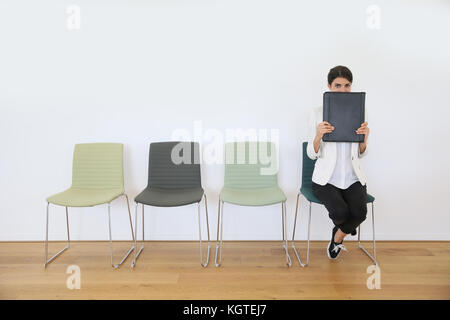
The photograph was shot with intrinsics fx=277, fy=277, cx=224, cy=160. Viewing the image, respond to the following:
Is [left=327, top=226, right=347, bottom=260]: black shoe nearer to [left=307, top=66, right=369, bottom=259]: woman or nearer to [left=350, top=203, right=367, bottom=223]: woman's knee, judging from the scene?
[left=307, top=66, right=369, bottom=259]: woman

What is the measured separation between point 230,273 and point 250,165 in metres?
0.87

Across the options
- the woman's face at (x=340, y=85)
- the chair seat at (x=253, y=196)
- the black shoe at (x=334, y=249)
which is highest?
the woman's face at (x=340, y=85)

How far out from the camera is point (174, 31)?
239 cm

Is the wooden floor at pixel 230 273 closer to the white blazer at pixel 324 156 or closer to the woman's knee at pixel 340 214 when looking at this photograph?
the woman's knee at pixel 340 214

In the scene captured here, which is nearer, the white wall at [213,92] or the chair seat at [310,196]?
the chair seat at [310,196]

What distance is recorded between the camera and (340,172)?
78.6 inches

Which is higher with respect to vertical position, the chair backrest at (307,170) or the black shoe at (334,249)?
the chair backrest at (307,170)

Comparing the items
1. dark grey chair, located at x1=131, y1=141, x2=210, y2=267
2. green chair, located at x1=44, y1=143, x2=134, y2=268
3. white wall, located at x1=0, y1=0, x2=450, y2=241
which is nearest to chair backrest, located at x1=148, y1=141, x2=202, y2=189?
dark grey chair, located at x1=131, y1=141, x2=210, y2=267

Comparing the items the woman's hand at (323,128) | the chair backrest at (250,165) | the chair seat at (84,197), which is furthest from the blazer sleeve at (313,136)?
the chair seat at (84,197)

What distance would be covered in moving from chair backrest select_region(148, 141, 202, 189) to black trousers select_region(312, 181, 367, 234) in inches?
40.0

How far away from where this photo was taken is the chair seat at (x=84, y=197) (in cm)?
201

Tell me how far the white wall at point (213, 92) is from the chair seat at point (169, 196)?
0.91 feet

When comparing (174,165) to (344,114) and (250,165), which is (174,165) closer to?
(250,165)

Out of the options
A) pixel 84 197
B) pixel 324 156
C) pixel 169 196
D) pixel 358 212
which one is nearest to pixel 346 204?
pixel 358 212
